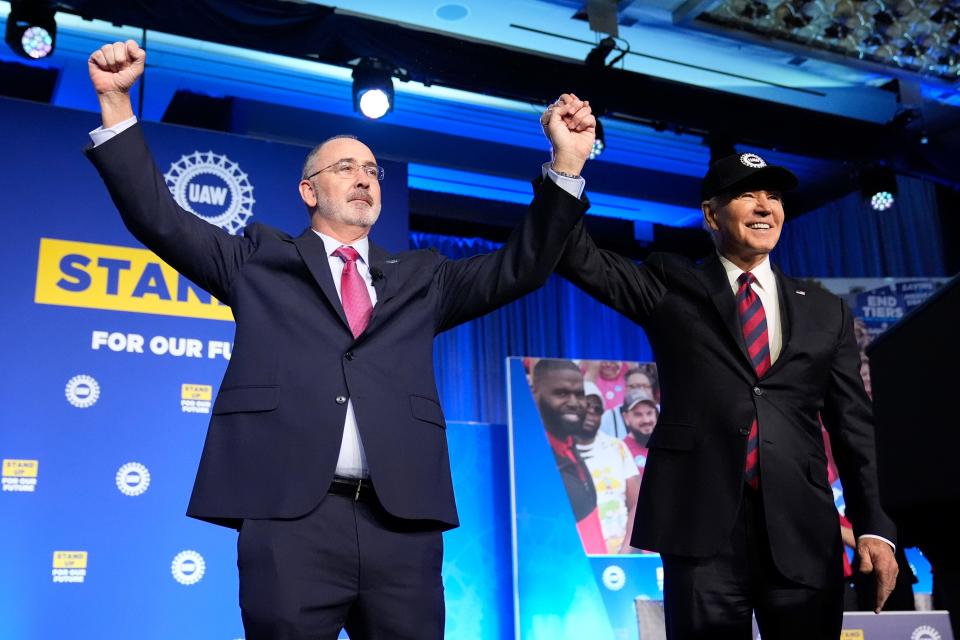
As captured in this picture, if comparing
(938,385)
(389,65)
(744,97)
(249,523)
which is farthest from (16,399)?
(744,97)

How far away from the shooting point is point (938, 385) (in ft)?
6.63

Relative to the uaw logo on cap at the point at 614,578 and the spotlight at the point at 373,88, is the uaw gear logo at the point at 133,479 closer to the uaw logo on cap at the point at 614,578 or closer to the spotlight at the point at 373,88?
the spotlight at the point at 373,88

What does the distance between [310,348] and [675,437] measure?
829 millimetres

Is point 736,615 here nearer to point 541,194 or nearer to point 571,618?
point 541,194

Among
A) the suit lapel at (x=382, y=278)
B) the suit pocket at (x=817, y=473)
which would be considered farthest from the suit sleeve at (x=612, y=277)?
the suit pocket at (x=817, y=473)

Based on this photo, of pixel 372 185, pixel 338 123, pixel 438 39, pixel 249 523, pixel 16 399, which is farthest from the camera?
pixel 338 123

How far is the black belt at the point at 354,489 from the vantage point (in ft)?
6.59

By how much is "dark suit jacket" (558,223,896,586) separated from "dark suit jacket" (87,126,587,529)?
0.86 ft

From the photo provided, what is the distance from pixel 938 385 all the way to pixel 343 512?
1.18 meters

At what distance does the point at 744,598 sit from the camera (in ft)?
7.05

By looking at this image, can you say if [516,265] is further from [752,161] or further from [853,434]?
[853,434]

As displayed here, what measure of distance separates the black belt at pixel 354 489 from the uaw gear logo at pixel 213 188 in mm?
3321

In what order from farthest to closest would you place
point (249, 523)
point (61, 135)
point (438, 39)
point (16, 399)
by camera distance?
point (438, 39) < point (61, 135) < point (16, 399) < point (249, 523)

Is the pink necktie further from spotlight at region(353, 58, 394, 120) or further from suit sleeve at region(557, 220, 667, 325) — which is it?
spotlight at region(353, 58, 394, 120)
